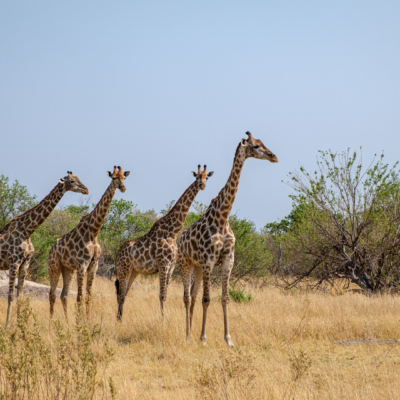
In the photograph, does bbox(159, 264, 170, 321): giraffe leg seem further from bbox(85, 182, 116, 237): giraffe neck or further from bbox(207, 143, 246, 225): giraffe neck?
bbox(207, 143, 246, 225): giraffe neck

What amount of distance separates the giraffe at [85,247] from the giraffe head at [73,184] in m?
0.44

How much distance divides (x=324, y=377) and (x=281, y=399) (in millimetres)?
1100

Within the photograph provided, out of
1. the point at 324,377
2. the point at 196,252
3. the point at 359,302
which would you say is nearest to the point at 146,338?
the point at 196,252

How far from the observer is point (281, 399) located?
497 centimetres

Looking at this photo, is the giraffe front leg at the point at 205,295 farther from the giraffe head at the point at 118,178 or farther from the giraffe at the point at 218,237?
the giraffe head at the point at 118,178

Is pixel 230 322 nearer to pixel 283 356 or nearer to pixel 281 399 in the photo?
pixel 283 356

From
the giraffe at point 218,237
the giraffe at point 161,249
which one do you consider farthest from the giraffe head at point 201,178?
the giraffe at point 218,237

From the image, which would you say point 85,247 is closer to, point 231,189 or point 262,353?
point 231,189

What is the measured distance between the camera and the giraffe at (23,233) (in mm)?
9703

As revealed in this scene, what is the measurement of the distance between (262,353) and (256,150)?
3.33 metres

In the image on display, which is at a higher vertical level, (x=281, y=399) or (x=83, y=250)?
(x=83, y=250)

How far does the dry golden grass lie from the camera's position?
5.26 meters

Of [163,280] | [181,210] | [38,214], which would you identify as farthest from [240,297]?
[38,214]

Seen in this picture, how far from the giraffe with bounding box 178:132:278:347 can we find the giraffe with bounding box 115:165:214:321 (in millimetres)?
821
